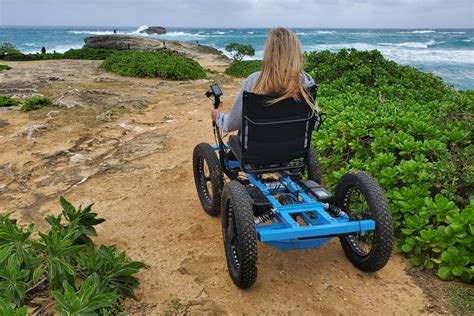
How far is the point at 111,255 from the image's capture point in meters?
3.05

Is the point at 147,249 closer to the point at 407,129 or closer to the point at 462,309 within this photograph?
the point at 462,309

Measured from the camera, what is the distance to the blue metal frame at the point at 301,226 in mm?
2760

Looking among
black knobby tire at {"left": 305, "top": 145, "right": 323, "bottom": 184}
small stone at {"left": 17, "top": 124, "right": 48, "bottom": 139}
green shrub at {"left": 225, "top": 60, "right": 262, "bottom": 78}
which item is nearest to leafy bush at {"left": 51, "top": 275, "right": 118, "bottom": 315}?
black knobby tire at {"left": 305, "top": 145, "right": 323, "bottom": 184}

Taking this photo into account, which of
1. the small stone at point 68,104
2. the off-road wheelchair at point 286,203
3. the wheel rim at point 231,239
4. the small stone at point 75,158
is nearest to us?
the off-road wheelchair at point 286,203

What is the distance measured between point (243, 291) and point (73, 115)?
627 cm

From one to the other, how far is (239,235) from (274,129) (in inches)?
35.8

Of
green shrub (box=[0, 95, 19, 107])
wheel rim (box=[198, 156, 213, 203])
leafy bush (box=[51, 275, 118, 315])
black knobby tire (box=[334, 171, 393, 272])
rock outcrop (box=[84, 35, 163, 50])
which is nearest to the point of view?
leafy bush (box=[51, 275, 118, 315])

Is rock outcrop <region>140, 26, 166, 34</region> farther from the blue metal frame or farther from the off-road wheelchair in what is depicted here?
the blue metal frame

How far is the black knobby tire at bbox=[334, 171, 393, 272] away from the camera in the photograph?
292cm

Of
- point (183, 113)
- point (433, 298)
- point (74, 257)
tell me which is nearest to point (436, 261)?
point (433, 298)

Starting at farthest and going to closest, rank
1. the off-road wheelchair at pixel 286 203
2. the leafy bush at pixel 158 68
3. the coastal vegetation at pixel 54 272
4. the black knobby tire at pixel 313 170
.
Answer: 1. the leafy bush at pixel 158 68
2. the black knobby tire at pixel 313 170
3. the off-road wheelchair at pixel 286 203
4. the coastal vegetation at pixel 54 272

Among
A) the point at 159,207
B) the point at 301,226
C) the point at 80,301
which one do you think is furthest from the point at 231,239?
the point at 159,207

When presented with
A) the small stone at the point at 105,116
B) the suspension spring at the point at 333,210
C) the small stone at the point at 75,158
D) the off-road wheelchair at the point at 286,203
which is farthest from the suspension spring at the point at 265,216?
the small stone at the point at 105,116

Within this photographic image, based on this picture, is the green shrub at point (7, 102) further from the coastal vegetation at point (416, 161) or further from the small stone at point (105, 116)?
the coastal vegetation at point (416, 161)
